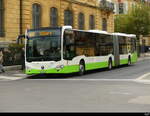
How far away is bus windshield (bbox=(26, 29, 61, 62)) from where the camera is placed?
66.3 ft

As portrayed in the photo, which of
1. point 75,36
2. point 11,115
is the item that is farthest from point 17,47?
point 11,115

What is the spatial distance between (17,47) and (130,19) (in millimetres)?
29800

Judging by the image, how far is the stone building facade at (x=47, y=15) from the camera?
1188 inches

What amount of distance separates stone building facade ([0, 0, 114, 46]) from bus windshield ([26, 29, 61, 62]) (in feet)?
27.7

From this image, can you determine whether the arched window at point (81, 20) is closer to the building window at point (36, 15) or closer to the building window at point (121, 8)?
the building window at point (36, 15)

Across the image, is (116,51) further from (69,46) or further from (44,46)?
(44,46)

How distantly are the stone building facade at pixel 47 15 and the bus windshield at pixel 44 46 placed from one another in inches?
332

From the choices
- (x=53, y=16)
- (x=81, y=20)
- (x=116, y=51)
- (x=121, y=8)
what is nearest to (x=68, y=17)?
(x=53, y=16)

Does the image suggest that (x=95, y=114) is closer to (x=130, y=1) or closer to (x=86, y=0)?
(x=86, y=0)

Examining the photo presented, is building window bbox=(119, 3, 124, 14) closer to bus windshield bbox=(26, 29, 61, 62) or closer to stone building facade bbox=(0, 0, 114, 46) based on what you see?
stone building facade bbox=(0, 0, 114, 46)

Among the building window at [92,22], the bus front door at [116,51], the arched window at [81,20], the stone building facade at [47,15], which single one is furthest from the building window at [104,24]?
the bus front door at [116,51]

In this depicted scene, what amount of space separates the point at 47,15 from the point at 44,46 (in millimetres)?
15633

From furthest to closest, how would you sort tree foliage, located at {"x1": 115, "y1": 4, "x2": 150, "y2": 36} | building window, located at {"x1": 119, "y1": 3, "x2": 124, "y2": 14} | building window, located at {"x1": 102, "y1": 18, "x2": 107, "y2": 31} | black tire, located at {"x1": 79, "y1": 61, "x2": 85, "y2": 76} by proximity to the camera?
building window, located at {"x1": 119, "y1": 3, "x2": 124, "y2": 14} → tree foliage, located at {"x1": 115, "y1": 4, "x2": 150, "y2": 36} → building window, located at {"x1": 102, "y1": 18, "x2": 107, "y2": 31} → black tire, located at {"x1": 79, "y1": 61, "x2": 85, "y2": 76}

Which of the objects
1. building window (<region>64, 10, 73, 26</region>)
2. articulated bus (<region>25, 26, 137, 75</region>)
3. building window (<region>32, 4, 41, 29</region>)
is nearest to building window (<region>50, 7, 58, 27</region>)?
building window (<region>64, 10, 73, 26</region>)
